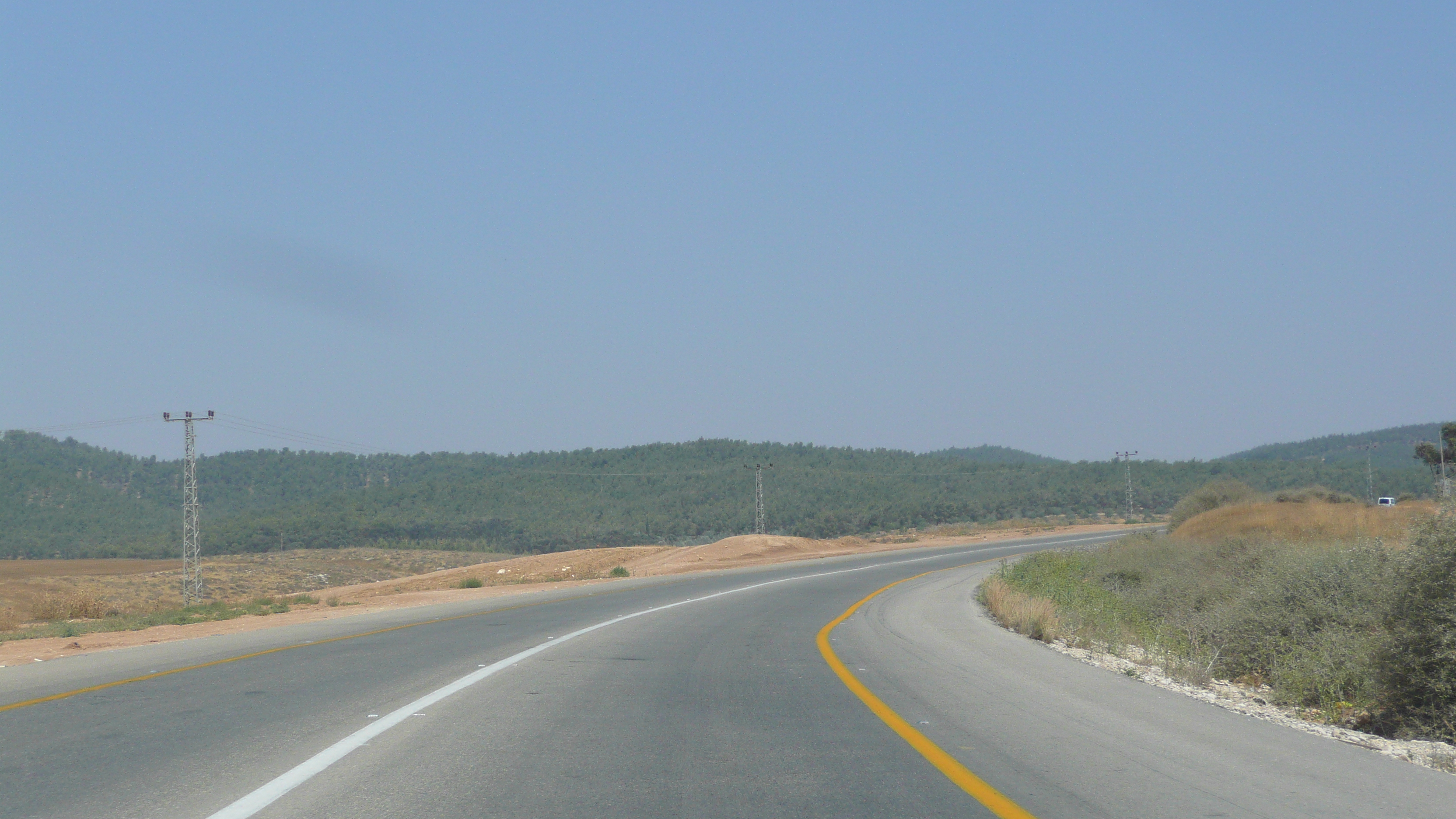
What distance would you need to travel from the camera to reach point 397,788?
19.9 feet

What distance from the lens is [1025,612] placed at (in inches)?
669

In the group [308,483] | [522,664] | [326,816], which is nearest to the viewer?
[326,816]

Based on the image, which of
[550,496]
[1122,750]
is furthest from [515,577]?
[550,496]

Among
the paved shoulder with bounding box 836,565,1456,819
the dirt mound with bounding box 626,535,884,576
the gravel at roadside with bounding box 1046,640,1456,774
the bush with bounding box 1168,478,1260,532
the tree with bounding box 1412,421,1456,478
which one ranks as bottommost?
the dirt mound with bounding box 626,535,884,576

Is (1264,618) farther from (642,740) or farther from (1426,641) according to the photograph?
(642,740)

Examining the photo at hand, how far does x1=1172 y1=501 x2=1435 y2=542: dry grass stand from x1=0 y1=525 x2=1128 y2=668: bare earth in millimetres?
19057

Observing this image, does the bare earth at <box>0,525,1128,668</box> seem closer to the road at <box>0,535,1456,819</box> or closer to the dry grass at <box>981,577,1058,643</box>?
the road at <box>0,535,1456,819</box>

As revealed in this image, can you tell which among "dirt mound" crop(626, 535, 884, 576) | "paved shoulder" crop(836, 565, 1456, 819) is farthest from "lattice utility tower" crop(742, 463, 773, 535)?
"paved shoulder" crop(836, 565, 1456, 819)

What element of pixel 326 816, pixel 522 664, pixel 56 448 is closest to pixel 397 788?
pixel 326 816

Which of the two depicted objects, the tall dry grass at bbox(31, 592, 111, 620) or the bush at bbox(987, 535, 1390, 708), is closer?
the bush at bbox(987, 535, 1390, 708)

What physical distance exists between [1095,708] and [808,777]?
142 inches

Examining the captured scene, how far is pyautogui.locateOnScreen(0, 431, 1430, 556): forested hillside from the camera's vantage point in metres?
105

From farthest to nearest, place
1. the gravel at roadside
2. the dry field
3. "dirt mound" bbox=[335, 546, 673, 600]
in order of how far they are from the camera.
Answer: the dry field → "dirt mound" bbox=[335, 546, 673, 600] → the gravel at roadside

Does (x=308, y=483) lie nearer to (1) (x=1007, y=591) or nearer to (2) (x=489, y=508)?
(2) (x=489, y=508)
